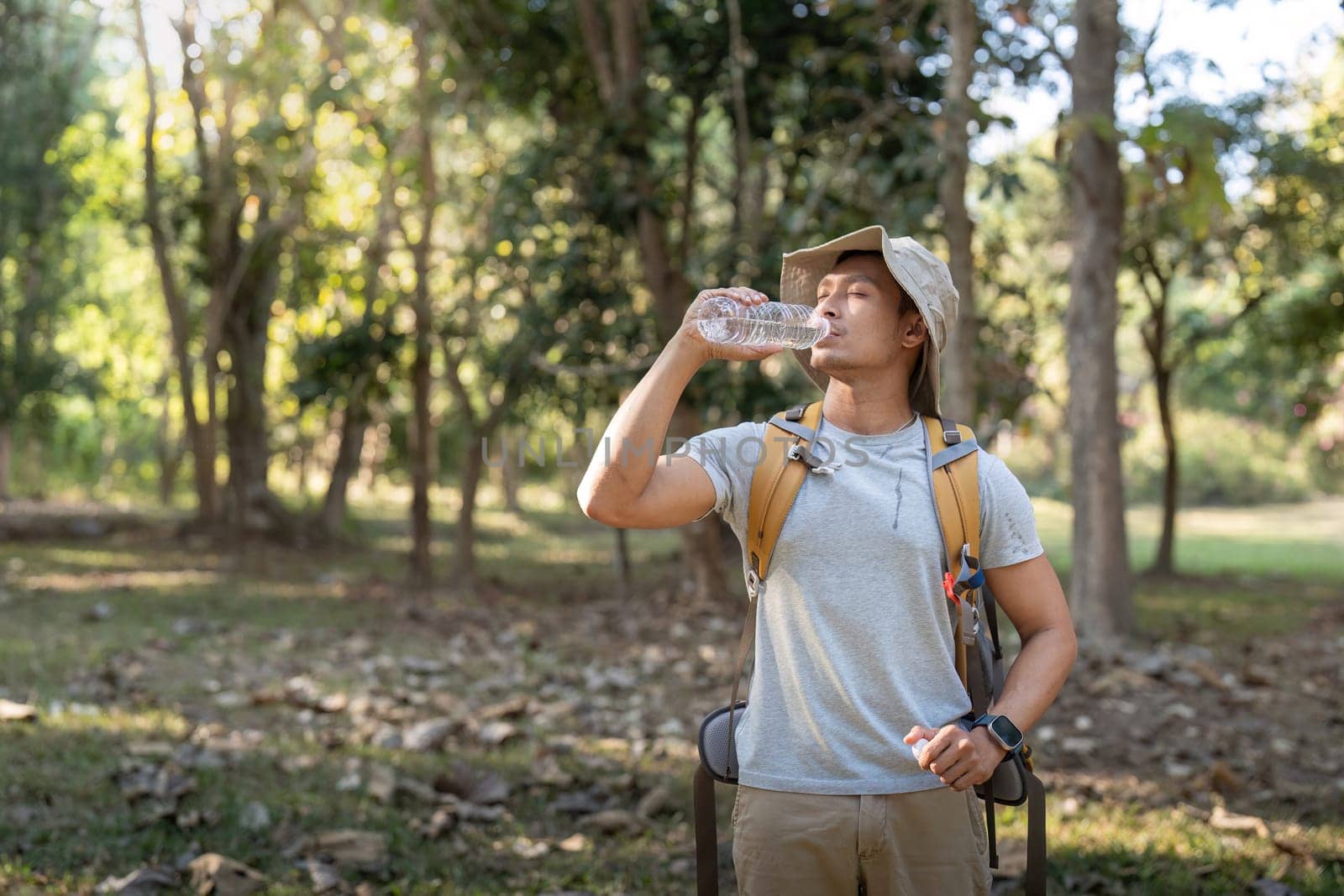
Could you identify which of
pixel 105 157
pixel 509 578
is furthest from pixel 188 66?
pixel 105 157

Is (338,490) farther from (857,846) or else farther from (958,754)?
(958,754)

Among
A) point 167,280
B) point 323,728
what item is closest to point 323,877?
point 323,728

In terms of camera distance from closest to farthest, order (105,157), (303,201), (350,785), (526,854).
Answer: (526,854) < (350,785) < (303,201) < (105,157)

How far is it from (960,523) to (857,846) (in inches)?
24.1

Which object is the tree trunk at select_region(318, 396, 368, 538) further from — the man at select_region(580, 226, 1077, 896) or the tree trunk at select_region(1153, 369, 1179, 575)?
the man at select_region(580, 226, 1077, 896)

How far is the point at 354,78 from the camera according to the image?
34.9 feet

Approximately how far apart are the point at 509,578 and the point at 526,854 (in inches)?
360

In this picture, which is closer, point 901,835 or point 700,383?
point 901,835

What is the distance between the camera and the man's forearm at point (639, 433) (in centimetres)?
235

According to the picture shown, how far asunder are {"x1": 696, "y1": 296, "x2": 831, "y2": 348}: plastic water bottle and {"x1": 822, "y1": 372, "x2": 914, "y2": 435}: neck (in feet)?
0.38

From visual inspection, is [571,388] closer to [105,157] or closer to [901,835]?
[901,835]

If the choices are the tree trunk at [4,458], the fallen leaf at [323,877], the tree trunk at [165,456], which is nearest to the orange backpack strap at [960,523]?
the fallen leaf at [323,877]

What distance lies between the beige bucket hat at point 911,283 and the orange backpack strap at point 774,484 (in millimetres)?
199

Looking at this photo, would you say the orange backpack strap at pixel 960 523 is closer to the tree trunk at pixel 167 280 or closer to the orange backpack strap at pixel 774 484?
the orange backpack strap at pixel 774 484
